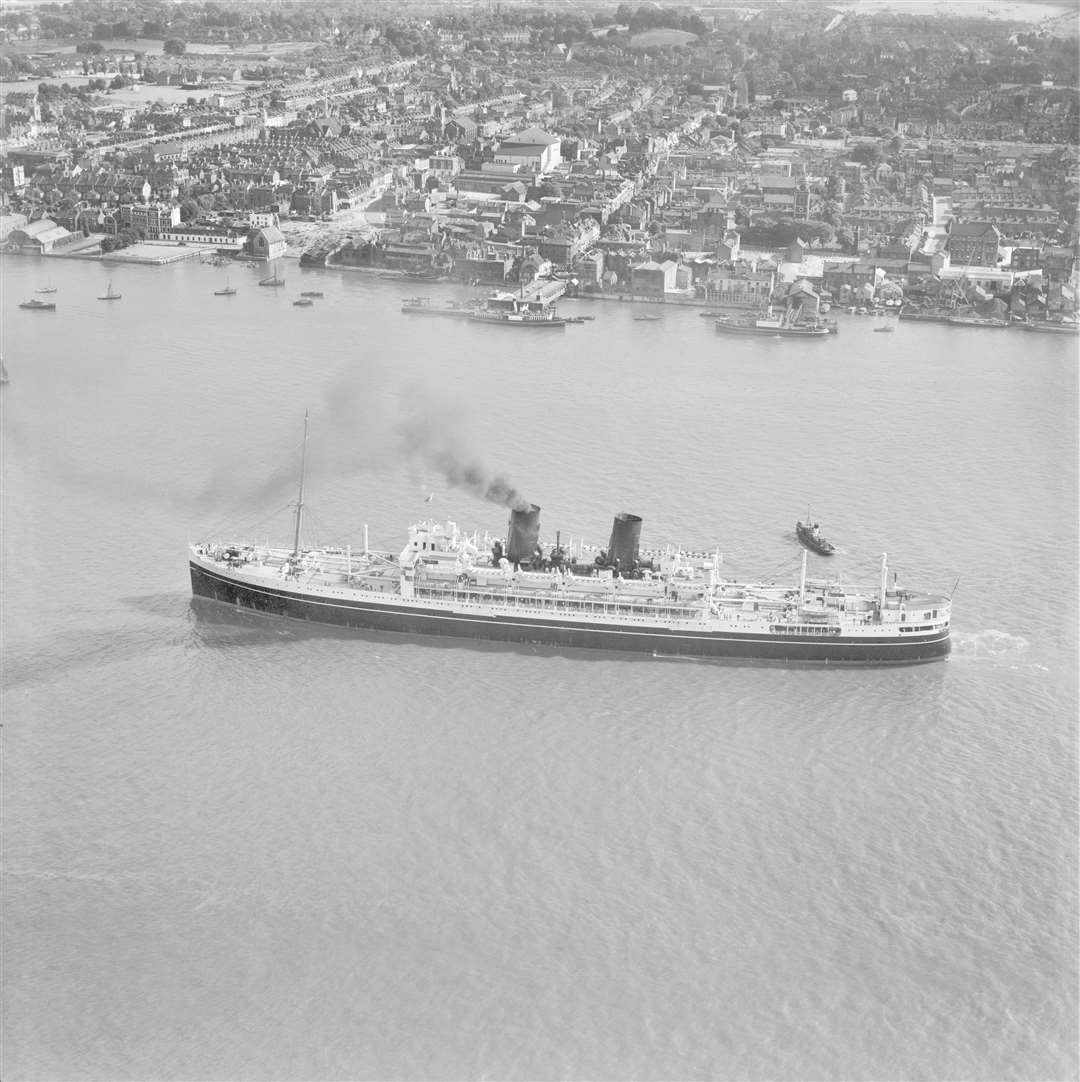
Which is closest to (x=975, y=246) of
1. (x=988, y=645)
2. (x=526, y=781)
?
(x=988, y=645)

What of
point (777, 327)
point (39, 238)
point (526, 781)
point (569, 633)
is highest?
point (39, 238)

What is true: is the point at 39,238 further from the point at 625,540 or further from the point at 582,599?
the point at 582,599

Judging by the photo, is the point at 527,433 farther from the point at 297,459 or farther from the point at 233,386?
the point at 233,386

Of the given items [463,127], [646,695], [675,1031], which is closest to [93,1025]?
[675,1031]

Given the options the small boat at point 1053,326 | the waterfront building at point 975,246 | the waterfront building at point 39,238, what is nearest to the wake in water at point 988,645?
the small boat at point 1053,326

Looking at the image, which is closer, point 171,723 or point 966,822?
point 966,822

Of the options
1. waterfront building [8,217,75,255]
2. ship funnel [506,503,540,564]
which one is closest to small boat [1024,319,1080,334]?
ship funnel [506,503,540,564]

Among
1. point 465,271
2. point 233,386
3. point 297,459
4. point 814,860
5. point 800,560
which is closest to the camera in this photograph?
point 814,860

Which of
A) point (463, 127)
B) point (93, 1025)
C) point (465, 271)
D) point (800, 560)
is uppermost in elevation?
point (463, 127)
